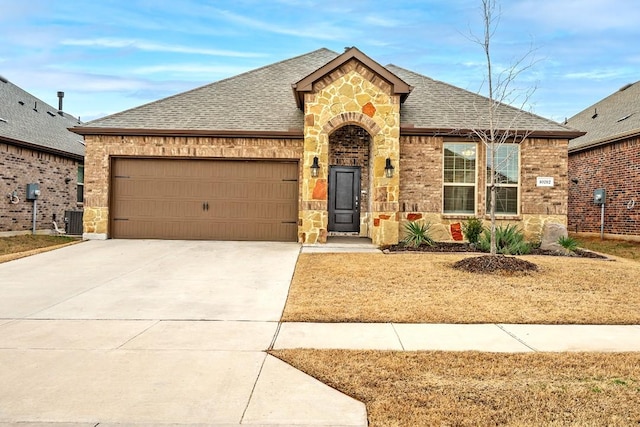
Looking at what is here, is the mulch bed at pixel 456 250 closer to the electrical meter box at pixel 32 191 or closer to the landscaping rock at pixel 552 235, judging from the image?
the landscaping rock at pixel 552 235

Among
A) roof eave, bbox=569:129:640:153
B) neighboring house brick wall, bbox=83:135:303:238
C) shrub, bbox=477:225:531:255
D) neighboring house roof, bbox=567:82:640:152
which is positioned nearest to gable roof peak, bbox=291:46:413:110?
neighboring house brick wall, bbox=83:135:303:238

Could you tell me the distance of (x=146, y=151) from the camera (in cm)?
1416

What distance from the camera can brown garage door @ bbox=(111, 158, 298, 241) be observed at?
14172 millimetres

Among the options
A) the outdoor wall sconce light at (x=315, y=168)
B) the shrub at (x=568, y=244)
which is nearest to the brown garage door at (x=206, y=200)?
the outdoor wall sconce light at (x=315, y=168)

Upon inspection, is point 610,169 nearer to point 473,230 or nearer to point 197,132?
point 473,230

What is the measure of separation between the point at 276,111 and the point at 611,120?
565 inches

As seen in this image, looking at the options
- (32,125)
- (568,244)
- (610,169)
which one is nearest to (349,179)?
(568,244)

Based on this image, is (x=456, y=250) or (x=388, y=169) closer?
(x=456, y=250)

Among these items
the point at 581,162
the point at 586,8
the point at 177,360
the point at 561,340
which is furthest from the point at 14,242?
the point at 581,162

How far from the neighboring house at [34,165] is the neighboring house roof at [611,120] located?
841 inches

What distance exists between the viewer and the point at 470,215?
14133 millimetres

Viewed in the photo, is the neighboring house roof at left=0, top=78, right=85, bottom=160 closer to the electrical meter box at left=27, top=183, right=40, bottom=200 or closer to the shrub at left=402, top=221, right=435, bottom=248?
the electrical meter box at left=27, top=183, right=40, bottom=200

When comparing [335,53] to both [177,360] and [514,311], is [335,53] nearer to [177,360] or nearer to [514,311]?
[514,311]

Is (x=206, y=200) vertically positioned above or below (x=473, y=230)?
above
